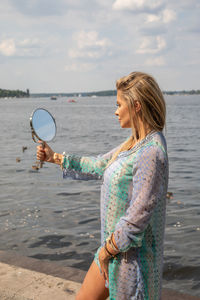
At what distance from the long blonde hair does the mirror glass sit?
674 millimetres

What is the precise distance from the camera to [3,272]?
4.88 m

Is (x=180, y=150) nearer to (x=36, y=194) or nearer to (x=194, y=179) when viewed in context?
(x=194, y=179)

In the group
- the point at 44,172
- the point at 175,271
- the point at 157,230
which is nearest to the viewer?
the point at 157,230

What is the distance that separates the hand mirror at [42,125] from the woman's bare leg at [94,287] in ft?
3.02

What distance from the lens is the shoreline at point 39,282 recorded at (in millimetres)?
4309

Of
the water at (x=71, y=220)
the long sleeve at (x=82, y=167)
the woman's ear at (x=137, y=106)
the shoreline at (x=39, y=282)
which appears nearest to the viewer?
the woman's ear at (x=137, y=106)

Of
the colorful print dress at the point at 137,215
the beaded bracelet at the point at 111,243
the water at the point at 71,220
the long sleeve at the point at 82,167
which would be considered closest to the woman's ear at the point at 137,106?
the colorful print dress at the point at 137,215

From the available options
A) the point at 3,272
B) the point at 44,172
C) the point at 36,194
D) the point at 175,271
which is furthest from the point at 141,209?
the point at 44,172

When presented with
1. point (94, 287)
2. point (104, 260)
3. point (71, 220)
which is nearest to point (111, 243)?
point (104, 260)

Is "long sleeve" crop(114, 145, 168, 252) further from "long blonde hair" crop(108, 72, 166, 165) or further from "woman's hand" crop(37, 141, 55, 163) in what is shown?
"woman's hand" crop(37, 141, 55, 163)

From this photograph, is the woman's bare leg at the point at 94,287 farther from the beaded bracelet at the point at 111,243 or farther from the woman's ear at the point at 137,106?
the woman's ear at the point at 137,106

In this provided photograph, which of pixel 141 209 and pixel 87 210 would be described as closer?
pixel 141 209

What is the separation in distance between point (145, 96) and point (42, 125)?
34.0 inches

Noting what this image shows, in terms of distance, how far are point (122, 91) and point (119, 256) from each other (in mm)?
956
